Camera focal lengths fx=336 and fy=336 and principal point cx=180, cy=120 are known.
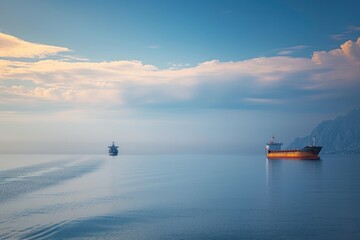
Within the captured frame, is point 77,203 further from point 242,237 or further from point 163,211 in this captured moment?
point 242,237

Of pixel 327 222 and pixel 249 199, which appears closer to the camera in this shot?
pixel 327 222

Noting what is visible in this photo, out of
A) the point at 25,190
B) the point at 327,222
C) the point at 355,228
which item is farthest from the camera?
the point at 25,190

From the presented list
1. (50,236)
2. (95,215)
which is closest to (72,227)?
(50,236)

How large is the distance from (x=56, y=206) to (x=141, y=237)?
23175 mm

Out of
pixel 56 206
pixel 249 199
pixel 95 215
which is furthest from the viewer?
pixel 249 199

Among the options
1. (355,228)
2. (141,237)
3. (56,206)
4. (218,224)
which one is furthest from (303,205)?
(56,206)

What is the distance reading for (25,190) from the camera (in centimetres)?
6906

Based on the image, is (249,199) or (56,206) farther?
(249,199)

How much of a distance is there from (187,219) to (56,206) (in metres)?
22.1

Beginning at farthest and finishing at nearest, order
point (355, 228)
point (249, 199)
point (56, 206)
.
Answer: point (249, 199) → point (56, 206) → point (355, 228)

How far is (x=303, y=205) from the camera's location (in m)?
52.2

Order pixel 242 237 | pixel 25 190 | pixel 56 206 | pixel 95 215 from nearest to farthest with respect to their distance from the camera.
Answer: pixel 242 237 → pixel 95 215 → pixel 56 206 → pixel 25 190

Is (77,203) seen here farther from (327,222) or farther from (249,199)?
(327,222)

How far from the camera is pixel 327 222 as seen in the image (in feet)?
132
